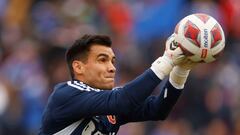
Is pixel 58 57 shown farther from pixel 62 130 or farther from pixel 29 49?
pixel 62 130

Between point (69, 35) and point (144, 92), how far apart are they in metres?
8.61

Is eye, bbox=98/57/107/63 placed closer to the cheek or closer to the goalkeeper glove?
the cheek

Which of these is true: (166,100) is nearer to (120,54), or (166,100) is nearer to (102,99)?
(102,99)

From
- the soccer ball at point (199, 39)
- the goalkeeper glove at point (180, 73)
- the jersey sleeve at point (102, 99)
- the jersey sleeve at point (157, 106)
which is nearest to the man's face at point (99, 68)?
the jersey sleeve at point (102, 99)

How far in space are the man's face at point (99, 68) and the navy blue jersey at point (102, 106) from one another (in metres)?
0.12

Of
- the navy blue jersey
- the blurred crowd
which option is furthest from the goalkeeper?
the blurred crowd

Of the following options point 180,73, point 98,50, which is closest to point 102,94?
point 98,50

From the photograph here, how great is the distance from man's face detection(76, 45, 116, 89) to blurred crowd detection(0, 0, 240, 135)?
17.8 ft

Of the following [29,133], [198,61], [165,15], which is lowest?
[29,133]

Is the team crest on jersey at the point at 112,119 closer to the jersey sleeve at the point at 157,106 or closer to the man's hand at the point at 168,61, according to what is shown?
the jersey sleeve at the point at 157,106

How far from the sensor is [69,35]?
17484 millimetres

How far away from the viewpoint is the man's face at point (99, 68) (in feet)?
31.2

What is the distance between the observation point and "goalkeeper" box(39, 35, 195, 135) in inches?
355

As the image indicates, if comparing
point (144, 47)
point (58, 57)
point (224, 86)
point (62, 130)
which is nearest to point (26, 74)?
point (58, 57)
